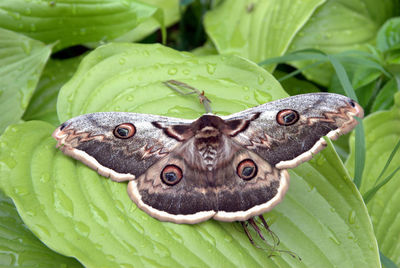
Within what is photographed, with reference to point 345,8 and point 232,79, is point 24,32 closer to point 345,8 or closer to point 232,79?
point 232,79

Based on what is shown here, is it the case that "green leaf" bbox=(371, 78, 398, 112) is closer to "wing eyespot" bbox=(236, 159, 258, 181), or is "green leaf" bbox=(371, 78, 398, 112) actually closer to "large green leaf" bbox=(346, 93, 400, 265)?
"large green leaf" bbox=(346, 93, 400, 265)

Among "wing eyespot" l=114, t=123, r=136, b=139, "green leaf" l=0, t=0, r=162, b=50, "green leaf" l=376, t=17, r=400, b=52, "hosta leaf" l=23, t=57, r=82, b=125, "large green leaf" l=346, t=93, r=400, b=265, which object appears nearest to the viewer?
"wing eyespot" l=114, t=123, r=136, b=139

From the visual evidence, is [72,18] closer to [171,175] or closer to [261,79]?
[261,79]

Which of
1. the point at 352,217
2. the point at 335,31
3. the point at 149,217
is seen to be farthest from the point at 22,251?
the point at 335,31

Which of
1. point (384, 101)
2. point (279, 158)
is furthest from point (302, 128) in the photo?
point (384, 101)

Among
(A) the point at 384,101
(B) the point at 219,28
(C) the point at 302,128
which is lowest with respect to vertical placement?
(A) the point at 384,101

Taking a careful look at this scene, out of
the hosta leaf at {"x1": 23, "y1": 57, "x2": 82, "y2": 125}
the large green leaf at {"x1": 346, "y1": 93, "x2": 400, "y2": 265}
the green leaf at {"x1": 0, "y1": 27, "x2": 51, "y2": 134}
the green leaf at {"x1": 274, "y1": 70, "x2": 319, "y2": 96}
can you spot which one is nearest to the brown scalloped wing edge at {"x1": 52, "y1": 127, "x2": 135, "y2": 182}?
the green leaf at {"x1": 0, "y1": 27, "x2": 51, "y2": 134}
